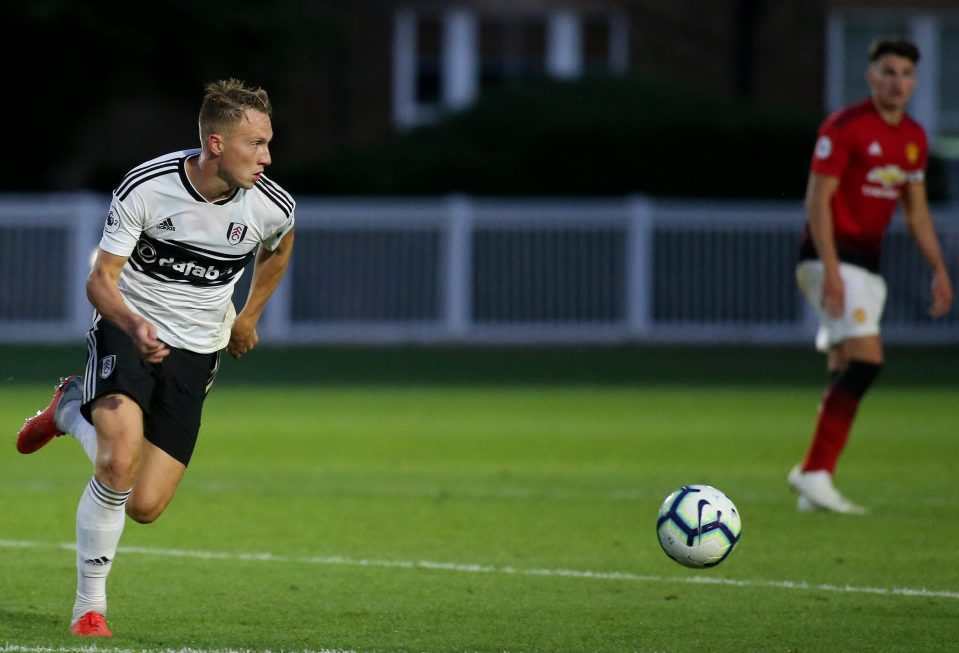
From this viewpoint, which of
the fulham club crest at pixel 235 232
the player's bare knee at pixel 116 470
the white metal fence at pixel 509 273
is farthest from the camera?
the white metal fence at pixel 509 273

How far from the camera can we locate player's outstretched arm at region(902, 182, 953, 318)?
394 inches

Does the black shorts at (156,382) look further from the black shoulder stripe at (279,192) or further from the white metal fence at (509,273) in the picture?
the white metal fence at (509,273)

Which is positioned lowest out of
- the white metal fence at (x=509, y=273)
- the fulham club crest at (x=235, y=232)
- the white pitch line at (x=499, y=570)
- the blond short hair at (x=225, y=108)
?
the white metal fence at (x=509, y=273)

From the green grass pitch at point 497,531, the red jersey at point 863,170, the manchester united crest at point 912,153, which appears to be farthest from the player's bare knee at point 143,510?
the manchester united crest at point 912,153

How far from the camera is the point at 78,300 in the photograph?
23.7m

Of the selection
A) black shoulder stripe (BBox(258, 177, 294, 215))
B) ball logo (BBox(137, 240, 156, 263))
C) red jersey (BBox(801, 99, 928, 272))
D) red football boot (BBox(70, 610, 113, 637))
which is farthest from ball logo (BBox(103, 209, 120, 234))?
red jersey (BBox(801, 99, 928, 272))

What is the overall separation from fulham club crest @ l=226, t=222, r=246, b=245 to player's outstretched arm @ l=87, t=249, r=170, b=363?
0.47 meters

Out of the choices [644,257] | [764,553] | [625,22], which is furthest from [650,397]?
[625,22]

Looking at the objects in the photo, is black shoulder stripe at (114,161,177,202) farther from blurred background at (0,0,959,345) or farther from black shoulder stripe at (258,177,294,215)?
blurred background at (0,0,959,345)

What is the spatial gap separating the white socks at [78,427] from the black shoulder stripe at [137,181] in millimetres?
884

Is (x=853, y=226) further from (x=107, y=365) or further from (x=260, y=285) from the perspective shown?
(x=107, y=365)

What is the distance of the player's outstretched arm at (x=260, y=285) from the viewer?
710 centimetres

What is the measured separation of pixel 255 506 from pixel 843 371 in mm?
3445

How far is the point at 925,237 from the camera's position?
10.1m
